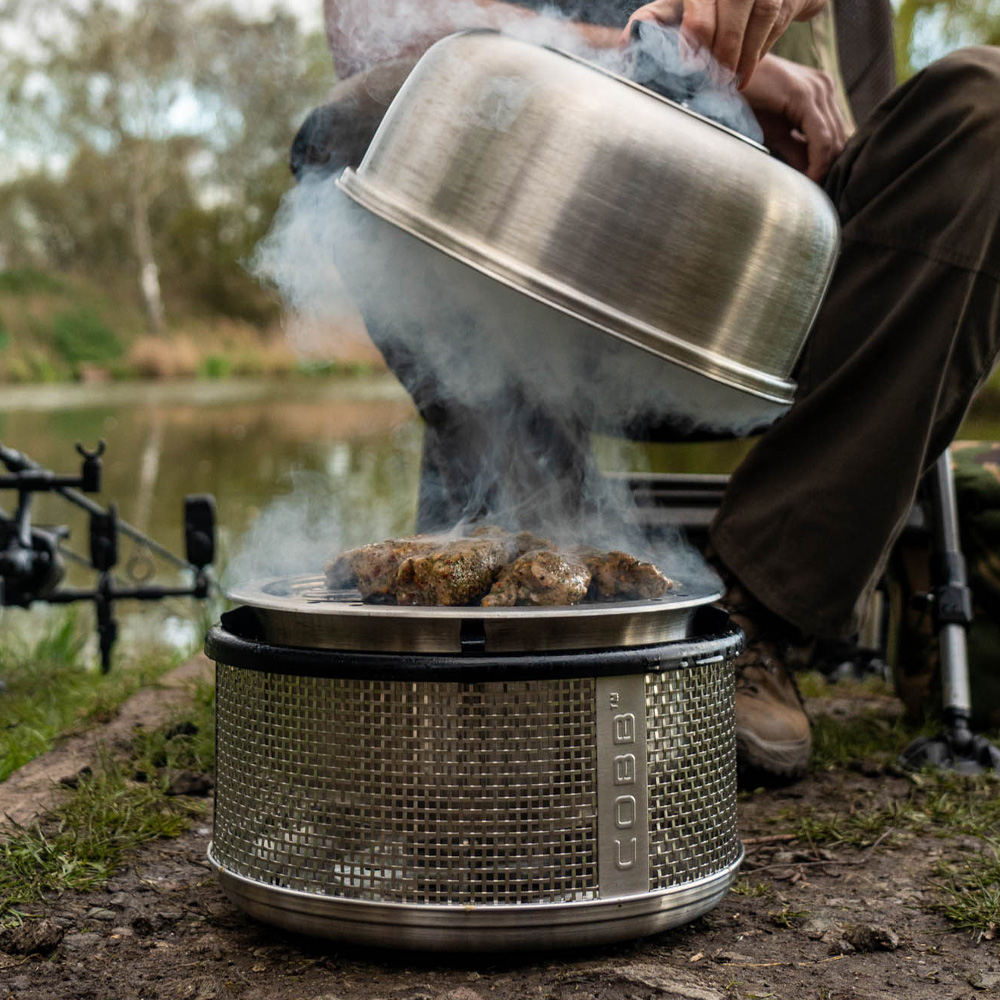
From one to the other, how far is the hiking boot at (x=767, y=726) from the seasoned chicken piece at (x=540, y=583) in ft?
2.45

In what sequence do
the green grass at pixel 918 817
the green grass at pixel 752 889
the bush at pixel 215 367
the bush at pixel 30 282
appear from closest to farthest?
the green grass at pixel 752 889
the green grass at pixel 918 817
the bush at pixel 215 367
the bush at pixel 30 282

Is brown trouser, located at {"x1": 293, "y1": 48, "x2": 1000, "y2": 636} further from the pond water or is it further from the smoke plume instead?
the pond water

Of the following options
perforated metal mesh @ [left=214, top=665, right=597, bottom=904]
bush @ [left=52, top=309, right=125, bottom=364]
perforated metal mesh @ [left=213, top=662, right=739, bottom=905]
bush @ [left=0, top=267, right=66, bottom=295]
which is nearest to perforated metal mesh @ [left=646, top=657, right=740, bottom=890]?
perforated metal mesh @ [left=213, top=662, right=739, bottom=905]

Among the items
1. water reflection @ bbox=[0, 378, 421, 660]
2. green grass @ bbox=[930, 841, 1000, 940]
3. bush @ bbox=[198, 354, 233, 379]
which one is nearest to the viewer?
green grass @ bbox=[930, 841, 1000, 940]

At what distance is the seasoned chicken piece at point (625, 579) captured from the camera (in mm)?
1563

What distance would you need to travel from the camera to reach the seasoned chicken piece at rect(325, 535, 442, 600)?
5.13 ft

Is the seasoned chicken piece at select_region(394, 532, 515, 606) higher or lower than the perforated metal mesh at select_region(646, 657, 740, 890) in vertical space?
higher

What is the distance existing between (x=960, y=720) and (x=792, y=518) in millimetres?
657

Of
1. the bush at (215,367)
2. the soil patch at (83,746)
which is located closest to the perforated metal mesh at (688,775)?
the soil patch at (83,746)

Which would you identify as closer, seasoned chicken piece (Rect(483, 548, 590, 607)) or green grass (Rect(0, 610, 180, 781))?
seasoned chicken piece (Rect(483, 548, 590, 607))

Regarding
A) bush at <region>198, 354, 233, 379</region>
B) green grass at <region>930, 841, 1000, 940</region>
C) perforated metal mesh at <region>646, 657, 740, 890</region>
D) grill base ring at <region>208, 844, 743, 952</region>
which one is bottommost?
bush at <region>198, 354, 233, 379</region>

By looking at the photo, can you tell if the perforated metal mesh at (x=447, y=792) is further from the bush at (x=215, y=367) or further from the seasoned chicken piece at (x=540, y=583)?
the bush at (x=215, y=367)

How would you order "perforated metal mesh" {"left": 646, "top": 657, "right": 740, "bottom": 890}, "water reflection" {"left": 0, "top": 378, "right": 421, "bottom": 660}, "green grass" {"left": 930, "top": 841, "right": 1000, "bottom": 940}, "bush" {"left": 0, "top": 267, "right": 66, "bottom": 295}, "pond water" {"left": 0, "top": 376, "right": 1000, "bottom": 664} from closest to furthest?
"perforated metal mesh" {"left": 646, "top": 657, "right": 740, "bottom": 890}
"green grass" {"left": 930, "top": 841, "right": 1000, "bottom": 940}
"pond water" {"left": 0, "top": 376, "right": 1000, "bottom": 664}
"water reflection" {"left": 0, "top": 378, "right": 421, "bottom": 660}
"bush" {"left": 0, "top": 267, "right": 66, "bottom": 295}

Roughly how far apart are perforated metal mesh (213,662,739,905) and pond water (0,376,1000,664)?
0.63 metres
